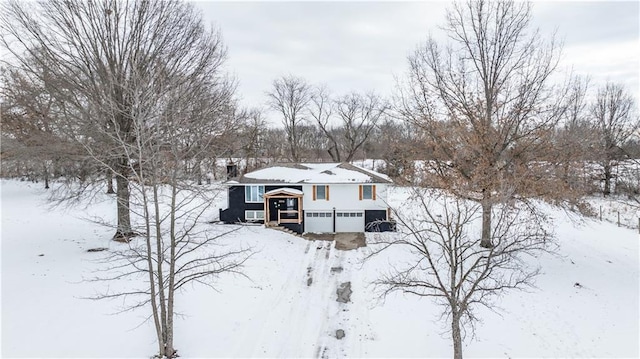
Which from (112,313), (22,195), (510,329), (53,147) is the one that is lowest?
(510,329)

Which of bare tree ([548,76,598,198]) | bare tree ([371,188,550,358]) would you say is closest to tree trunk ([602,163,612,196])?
bare tree ([548,76,598,198])

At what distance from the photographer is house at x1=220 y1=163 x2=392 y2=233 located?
67.5 feet

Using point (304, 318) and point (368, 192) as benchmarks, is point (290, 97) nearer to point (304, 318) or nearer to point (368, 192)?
point (368, 192)

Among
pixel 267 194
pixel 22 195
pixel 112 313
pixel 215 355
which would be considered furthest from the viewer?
pixel 22 195

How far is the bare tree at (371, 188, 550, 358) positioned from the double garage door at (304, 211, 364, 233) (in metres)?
1.88

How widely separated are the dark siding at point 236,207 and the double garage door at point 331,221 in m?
2.90

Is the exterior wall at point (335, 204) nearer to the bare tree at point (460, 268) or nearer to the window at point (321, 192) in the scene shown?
the window at point (321, 192)

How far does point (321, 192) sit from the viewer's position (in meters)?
20.9

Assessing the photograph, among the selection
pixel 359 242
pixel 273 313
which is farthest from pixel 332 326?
pixel 359 242

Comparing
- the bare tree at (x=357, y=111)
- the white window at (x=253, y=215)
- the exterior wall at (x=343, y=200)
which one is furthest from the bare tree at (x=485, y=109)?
the bare tree at (x=357, y=111)

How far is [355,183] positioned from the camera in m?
20.5

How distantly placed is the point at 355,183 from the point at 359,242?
3702mm

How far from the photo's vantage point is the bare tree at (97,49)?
506 inches

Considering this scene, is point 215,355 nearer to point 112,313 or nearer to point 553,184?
point 112,313
